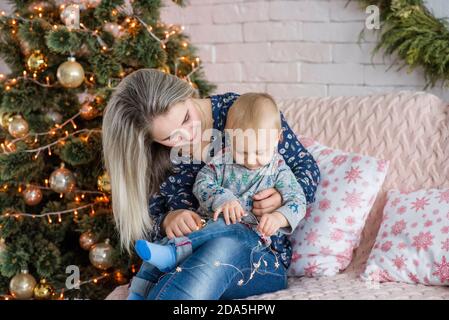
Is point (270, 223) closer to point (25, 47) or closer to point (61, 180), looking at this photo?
point (61, 180)

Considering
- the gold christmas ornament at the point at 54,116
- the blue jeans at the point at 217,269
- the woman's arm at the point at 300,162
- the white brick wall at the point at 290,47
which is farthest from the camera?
the white brick wall at the point at 290,47

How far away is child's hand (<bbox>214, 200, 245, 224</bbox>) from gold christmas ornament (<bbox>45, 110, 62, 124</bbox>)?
0.89 m

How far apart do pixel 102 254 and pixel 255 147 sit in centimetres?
83

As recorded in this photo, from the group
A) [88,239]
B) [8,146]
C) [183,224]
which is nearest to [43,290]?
[88,239]

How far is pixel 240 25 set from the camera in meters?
2.56

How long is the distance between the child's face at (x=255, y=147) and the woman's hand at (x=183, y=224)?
18 centimetres

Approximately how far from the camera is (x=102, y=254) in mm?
2023

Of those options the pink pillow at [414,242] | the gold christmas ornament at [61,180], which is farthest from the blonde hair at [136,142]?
the pink pillow at [414,242]

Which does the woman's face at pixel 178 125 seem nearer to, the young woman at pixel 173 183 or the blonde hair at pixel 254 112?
the young woman at pixel 173 183

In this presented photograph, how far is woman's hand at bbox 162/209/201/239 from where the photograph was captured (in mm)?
1468

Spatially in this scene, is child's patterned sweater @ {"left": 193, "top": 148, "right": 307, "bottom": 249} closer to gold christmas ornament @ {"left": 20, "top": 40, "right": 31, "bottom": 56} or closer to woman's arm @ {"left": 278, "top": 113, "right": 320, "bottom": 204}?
woman's arm @ {"left": 278, "top": 113, "right": 320, "bottom": 204}

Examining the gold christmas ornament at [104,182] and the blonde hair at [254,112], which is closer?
the blonde hair at [254,112]

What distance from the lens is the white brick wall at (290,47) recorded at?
2253 mm

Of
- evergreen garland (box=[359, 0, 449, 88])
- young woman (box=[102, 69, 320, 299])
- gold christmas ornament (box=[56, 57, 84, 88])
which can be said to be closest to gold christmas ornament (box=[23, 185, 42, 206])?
gold christmas ornament (box=[56, 57, 84, 88])
